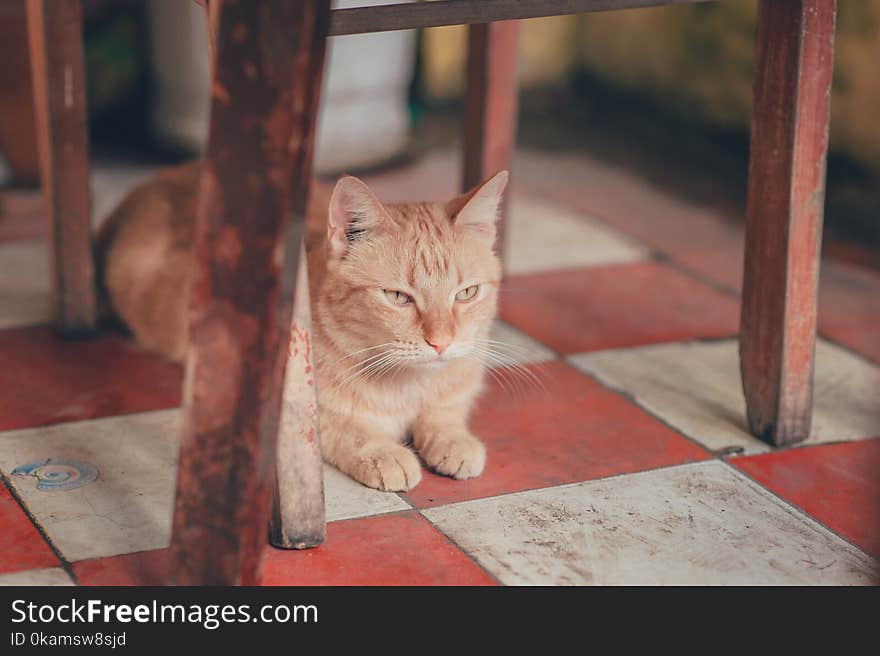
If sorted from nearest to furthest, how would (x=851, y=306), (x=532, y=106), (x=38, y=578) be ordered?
(x=38, y=578), (x=851, y=306), (x=532, y=106)

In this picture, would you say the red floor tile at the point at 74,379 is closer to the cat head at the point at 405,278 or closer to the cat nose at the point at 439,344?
the cat head at the point at 405,278

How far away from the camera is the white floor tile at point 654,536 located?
182cm

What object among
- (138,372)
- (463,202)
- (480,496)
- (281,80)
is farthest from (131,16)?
(281,80)

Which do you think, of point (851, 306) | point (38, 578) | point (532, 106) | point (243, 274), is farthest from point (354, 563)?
point (532, 106)

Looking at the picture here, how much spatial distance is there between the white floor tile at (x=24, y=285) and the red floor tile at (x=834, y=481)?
65.8 inches

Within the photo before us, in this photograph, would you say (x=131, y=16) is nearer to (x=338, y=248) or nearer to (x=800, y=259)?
(x=338, y=248)

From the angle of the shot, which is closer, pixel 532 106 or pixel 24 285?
pixel 24 285

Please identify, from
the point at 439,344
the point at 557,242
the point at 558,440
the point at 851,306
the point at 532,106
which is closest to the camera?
the point at 439,344

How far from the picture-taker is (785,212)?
212 cm

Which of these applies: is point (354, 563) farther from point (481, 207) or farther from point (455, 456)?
point (481, 207)

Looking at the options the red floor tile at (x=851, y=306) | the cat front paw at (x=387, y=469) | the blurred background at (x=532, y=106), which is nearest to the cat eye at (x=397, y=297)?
Answer: the cat front paw at (x=387, y=469)

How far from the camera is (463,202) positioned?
2.16 meters

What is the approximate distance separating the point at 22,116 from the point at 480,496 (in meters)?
2.36

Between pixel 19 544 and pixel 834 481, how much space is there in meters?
1.39
